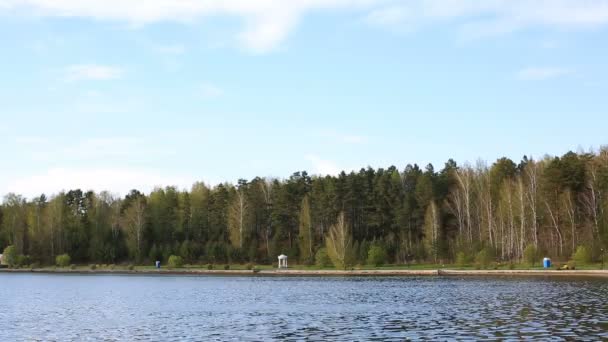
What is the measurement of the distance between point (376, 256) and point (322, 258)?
851cm

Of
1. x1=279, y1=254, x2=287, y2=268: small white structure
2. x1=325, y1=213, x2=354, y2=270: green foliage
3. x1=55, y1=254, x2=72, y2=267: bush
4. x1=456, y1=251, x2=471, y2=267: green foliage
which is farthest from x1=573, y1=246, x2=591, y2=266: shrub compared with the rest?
x1=55, y1=254, x2=72, y2=267: bush

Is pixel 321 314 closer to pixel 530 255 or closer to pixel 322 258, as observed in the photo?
pixel 530 255

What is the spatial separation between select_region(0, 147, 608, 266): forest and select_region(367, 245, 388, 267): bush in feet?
3.02

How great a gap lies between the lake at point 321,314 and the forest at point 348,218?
39.8m

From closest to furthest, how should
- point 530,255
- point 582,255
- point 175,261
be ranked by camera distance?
point 582,255 → point 530,255 → point 175,261

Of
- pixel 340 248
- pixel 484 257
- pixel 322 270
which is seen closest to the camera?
pixel 484 257

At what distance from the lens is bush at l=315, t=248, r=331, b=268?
110 metres

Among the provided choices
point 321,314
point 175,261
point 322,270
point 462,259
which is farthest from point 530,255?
point 175,261

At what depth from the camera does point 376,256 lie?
107188 millimetres

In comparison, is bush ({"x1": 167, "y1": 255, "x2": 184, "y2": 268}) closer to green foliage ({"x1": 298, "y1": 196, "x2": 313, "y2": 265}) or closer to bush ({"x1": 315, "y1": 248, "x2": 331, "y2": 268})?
green foliage ({"x1": 298, "y1": 196, "x2": 313, "y2": 265})

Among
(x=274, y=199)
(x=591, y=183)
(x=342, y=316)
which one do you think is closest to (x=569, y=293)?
(x=342, y=316)

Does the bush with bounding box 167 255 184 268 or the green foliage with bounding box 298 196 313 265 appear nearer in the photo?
the green foliage with bounding box 298 196 313 265

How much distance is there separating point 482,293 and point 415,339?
90.0ft

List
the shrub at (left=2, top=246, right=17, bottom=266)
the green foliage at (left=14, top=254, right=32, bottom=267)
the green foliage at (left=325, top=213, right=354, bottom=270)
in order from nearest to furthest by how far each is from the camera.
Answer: the green foliage at (left=325, top=213, right=354, bottom=270), the shrub at (left=2, top=246, right=17, bottom=266), the green foliage at (left=14, top=254, right=32, bottom=267)
